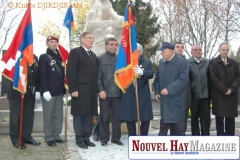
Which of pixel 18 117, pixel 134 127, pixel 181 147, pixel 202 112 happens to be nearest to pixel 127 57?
pixel 134 127

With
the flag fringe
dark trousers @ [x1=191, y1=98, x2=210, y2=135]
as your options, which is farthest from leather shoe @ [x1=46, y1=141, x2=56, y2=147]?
dark trousers @ [x1=191, y1=98, x2=210, y2=135]

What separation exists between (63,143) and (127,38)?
218 cm

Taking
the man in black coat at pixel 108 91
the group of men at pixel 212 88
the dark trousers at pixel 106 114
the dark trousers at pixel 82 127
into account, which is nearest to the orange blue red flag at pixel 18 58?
the dark trousers at pixel 82 127

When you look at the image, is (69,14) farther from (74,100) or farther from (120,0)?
(120,0)

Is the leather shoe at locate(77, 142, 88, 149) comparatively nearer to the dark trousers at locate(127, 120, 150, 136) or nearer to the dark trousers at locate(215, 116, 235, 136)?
the dark trousers at locate(127, 120, 150, 136)

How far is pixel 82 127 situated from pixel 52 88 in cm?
84

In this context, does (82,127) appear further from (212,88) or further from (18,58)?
(212,88)

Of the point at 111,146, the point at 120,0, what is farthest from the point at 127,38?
the point at 120,0

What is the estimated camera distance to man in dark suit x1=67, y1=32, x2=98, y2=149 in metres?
6.12

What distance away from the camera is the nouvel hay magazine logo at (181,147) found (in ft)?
10.8

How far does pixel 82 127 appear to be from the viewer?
20.9ft

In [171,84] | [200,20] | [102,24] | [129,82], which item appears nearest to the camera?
[171,84]

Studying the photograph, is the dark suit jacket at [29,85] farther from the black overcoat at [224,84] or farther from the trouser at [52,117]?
the black overcoat at [224,84]

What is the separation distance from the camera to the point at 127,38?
20.1 ft
